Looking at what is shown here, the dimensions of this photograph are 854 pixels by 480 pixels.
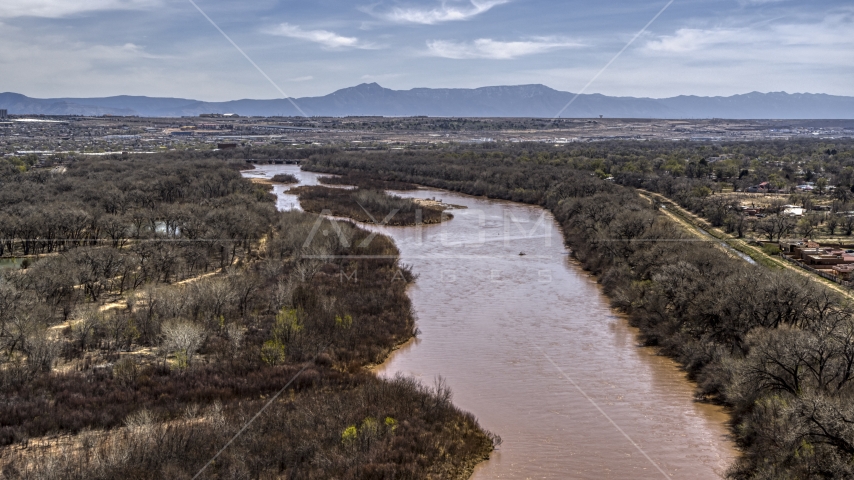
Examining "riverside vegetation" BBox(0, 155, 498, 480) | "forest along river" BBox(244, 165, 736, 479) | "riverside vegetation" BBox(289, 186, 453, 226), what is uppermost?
"riverside vegetation" BBox(289, 186, 453, 226)

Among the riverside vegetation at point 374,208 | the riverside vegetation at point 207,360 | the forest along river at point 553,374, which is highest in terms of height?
the riverside vegetation at point 374,208

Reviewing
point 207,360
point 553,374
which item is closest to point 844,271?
point 553,374

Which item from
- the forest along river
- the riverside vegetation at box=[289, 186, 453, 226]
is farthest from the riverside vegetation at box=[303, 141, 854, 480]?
the riverside vegetation at box=[289, 186, 453, 226]

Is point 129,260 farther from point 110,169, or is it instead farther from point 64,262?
point 110,169

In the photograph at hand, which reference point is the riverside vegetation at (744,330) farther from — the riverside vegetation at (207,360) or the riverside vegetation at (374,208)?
the riverside vegetation at (374,208)

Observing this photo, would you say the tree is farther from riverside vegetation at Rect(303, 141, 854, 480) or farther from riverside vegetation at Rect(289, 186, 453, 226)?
riverside vegetation at Rect(289, 186, 453, 226)

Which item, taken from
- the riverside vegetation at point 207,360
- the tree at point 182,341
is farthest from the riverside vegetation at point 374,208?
the tree at point 182,341

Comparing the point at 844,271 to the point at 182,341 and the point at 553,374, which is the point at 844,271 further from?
the point at 182,341
